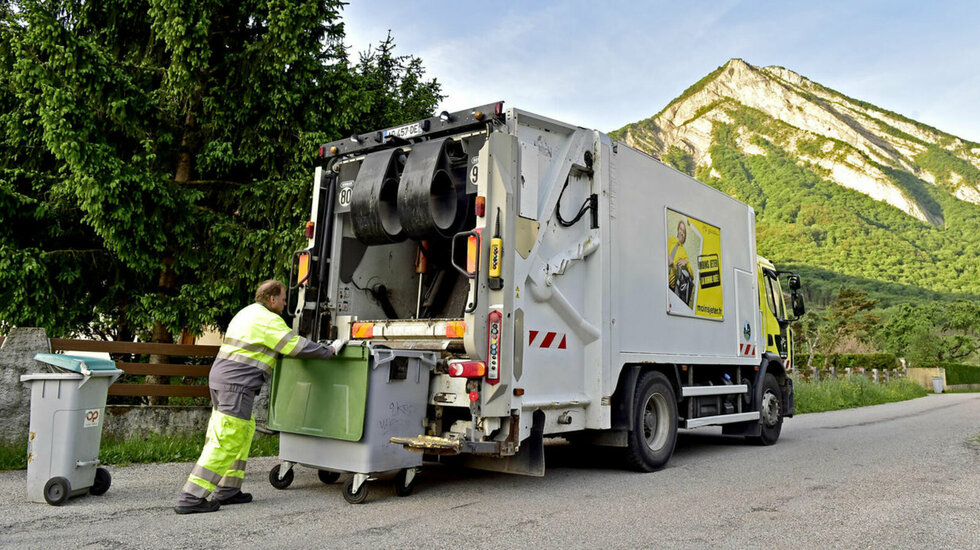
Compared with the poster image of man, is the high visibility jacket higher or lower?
lower

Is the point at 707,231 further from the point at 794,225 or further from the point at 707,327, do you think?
the point at 794,225

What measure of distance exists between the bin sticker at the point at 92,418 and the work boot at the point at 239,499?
114 centimetres

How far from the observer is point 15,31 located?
26.6 feet

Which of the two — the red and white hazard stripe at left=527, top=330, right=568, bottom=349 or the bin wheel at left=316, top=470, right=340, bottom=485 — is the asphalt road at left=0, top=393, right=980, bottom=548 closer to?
the bin wheel at left=316, top=470, right=340, bottom=485

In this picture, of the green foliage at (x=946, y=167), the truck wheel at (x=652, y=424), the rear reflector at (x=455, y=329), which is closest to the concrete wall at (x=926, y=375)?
the truck wheel at (x=652, y=424)

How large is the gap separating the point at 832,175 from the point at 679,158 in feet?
95.8

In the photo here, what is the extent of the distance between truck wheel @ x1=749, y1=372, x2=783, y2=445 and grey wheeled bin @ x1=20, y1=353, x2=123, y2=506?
286 inches

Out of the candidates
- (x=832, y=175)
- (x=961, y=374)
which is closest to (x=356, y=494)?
(x=961, y=374)

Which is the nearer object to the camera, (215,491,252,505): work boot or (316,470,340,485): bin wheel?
(215,491,252,505): work boot

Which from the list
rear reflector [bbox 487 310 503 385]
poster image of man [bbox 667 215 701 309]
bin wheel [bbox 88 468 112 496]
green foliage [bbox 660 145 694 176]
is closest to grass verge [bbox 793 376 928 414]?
poster image of man [bbox 667 215 701 309]

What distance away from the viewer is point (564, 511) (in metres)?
4.71

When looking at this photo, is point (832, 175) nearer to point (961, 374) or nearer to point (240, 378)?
point (961, 374)

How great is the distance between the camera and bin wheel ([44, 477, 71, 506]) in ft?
15.3

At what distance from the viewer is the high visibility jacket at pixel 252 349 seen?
15.7 ft
